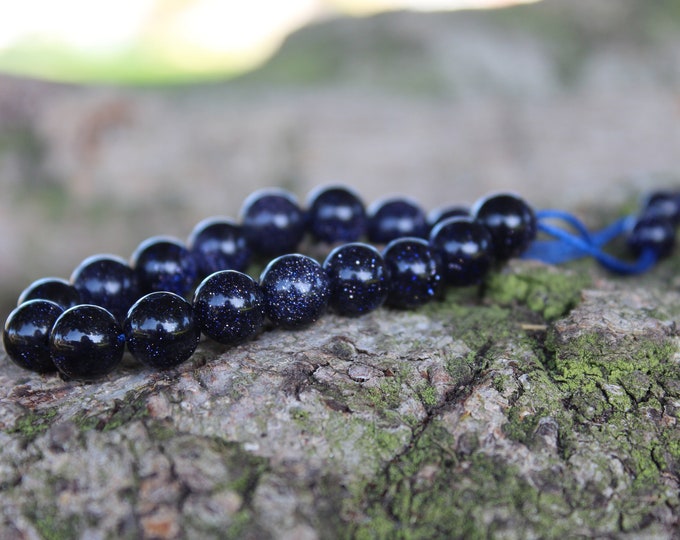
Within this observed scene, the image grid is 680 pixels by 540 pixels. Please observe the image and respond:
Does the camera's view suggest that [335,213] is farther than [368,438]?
Yes

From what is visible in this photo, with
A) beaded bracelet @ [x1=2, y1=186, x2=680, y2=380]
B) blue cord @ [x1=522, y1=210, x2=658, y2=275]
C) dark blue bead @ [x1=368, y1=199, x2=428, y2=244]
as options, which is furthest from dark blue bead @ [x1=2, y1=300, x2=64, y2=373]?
blue cord @ [x1=522, y1=210, x2=658, y2=275]

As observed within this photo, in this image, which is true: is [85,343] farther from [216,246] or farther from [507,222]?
[507,222]

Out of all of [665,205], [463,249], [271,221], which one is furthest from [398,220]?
[665,205]

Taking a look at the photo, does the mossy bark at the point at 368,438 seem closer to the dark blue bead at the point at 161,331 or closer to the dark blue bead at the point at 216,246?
the dark blue bead at the point at 161,331

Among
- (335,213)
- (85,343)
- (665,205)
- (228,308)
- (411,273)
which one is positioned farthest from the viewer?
(665,205)

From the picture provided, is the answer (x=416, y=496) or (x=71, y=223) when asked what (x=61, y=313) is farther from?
(x=71, y=223)

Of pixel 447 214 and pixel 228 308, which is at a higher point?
pixel 447 214
